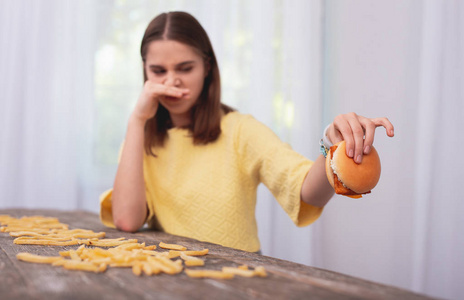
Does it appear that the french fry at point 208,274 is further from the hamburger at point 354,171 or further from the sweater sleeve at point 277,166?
the sweater sleeve at point 277,166

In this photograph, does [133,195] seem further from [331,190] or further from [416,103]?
[416,103]

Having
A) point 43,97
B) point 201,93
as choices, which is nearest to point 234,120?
point 201,93

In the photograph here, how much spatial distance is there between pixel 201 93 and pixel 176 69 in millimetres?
179

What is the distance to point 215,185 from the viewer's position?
1.34 meters

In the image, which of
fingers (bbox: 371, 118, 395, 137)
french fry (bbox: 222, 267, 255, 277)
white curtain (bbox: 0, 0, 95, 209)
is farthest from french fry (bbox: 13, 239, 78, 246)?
white curtain (bbox: 0, 0, 95, 209)

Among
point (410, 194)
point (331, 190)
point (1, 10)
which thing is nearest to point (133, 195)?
point (331, 190)

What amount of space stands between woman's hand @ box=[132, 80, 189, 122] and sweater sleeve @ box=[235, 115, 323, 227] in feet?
0.76

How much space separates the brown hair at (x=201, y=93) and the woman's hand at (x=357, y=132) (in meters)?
0.63

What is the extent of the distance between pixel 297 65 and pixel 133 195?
65.8 inches

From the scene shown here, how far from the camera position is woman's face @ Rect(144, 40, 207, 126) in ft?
4.31

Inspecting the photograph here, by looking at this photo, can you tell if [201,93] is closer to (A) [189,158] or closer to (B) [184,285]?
(A) [189,158]

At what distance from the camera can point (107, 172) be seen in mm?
2719

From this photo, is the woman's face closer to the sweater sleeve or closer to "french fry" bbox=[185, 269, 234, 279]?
the sweater sleeve

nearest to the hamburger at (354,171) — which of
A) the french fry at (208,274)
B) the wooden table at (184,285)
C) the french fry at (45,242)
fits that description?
the wooden table at (184,285)
